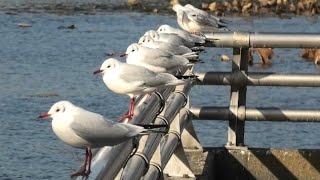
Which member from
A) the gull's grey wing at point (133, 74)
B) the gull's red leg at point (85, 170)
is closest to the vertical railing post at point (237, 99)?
the gull's grey wing at point (133, 74)

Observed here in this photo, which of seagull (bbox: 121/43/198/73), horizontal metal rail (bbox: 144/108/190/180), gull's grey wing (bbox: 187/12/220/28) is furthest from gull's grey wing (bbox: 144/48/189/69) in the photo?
gull's grey wing (bbox: 187/12/220/28)

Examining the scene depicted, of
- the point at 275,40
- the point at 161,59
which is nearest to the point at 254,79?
the point at 275,40

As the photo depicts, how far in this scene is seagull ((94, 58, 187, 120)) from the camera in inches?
214

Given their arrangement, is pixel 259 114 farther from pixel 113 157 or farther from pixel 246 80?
pixel 113 157

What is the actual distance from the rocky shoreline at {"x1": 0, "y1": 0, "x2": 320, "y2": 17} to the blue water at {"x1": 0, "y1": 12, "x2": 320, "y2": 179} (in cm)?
559

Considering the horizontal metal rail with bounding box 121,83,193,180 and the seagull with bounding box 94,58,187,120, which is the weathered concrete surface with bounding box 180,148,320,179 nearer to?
the horizontal metal rail with bounding box 121,83,193,180

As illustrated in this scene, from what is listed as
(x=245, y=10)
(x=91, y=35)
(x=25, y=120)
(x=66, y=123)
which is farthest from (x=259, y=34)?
(x=245, y=10)

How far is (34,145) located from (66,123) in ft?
31.3

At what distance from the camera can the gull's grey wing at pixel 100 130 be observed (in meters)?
4.00

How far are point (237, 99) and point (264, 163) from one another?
447 mm

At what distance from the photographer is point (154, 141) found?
4.54 meters

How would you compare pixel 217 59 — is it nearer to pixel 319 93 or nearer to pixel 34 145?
pixel 319 93

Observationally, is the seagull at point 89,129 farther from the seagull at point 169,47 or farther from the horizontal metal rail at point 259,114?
the horizontal metal rail at point 259,114

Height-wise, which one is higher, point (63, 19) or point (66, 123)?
point (66, 123)
